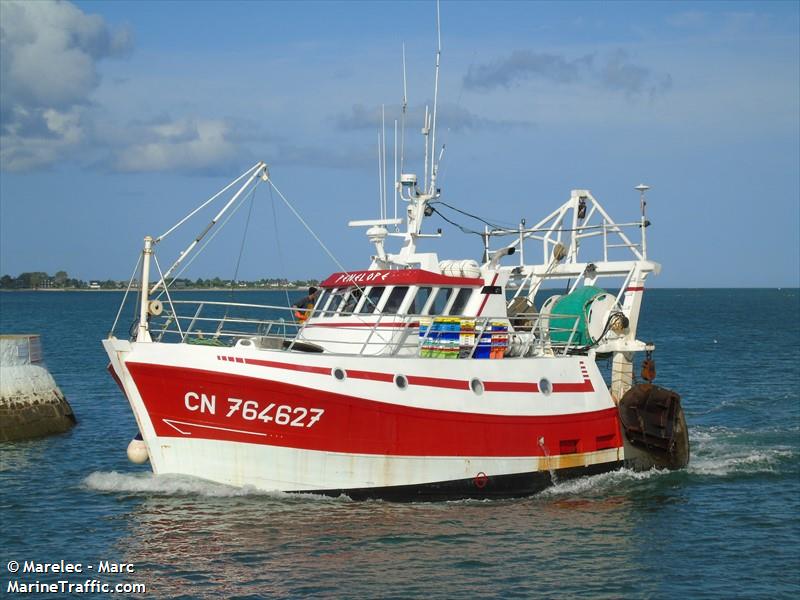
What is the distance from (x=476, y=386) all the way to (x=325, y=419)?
111 inches

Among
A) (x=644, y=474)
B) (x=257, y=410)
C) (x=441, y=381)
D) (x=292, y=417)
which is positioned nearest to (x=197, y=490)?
(x=257, y=410)

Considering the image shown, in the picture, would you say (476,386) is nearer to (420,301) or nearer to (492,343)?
(492,343)

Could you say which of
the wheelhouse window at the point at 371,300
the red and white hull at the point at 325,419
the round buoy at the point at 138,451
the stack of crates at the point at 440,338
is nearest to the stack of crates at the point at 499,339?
the red and white hull at the point at 325,419

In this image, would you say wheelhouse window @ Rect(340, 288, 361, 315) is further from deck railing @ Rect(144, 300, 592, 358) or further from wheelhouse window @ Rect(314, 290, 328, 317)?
wheelhouse window @ Rect(314, 290, 328, 317)

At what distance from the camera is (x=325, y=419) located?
16.4 m

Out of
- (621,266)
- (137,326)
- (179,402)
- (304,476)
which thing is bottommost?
(304,476)

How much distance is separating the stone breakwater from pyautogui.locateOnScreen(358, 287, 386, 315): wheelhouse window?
1133 centimetres

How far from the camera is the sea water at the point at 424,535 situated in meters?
13.9

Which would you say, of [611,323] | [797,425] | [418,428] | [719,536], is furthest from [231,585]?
[797,425]

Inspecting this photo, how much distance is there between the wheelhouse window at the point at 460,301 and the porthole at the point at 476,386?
1.98m

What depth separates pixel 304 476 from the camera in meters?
16.6

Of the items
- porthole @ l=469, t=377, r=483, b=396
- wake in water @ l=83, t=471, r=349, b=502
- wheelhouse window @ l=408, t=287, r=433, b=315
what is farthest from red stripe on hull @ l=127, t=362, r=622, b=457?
wheelhouse window @ l=408, t=287, r=433, b=315

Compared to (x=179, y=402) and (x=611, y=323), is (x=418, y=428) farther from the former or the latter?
(x=611, y=323)

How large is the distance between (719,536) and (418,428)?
204 inches
